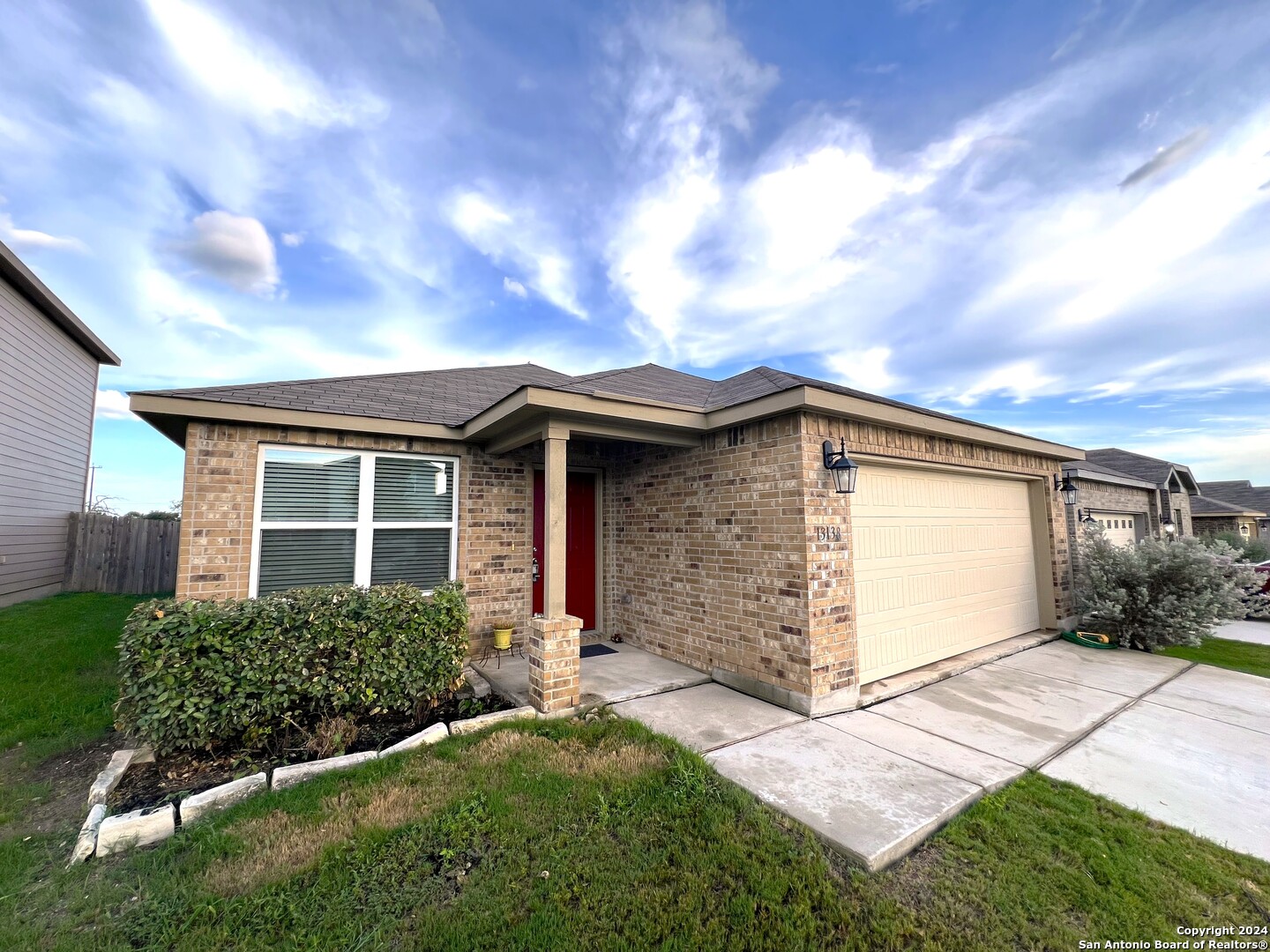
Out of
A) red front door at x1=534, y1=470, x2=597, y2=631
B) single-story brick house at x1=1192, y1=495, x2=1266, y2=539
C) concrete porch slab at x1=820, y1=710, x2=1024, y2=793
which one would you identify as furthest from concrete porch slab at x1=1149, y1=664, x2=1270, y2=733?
single-story brick house at x1=1192, y1=495, x2=1266, y2=539

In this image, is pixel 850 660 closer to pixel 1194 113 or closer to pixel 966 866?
pixel 966 866

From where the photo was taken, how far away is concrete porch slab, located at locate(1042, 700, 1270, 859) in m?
2.74

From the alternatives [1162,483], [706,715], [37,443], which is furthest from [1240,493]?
[37,443]

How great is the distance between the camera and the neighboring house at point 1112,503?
8.86 metres

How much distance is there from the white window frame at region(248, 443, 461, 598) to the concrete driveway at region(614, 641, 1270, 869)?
296 centimetres

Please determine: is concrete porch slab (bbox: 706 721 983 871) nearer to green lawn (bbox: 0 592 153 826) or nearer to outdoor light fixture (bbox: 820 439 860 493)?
outdoor light fixture (bbox: 820 439 860 493)

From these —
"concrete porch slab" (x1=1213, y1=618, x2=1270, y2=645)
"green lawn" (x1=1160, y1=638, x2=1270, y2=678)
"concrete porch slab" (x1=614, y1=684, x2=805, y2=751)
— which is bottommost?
"concrete porch slab" (x1=1213, y1=618, x2=1270, y2=645)

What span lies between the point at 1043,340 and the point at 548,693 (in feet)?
38.5

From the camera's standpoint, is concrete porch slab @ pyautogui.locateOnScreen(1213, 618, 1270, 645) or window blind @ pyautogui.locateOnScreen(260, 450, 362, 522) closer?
window blind @ pyautogui.locateOnScreen(260, 450, 362, 522)

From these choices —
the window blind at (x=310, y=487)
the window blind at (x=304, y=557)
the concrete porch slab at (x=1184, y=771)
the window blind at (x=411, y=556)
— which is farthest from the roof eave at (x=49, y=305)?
the concrete porch slab at (x=1184, y=771)

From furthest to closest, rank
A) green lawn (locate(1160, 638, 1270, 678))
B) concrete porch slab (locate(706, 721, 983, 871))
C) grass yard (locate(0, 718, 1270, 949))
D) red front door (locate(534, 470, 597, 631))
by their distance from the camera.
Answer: red front door (locate(534, 470, 597, 631)), green lawn (locate(1160, 638, 1270, 678)), concrete porch slab (locate(706, 721, 983, 871)), grass yard (locate(0, 718, 1270, 949))

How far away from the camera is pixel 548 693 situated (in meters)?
4.05

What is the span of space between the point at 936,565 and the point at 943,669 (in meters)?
1.16

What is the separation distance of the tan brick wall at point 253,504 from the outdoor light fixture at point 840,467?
3.23 metres
